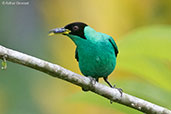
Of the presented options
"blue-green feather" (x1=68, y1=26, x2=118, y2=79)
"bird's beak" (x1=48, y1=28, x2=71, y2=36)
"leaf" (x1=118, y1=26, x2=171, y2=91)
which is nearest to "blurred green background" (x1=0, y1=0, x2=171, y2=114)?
"blue-green feather" (x1=68, y1=26, x2=118, y2=79)

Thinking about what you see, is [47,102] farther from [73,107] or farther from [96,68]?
[96,68]

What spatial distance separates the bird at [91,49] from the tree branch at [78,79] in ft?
1.20

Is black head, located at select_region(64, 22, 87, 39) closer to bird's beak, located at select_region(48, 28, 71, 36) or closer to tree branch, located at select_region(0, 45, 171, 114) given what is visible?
bird's beak, located at select_region(48, 28, 71, 36)

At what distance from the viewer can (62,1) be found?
22.5ft

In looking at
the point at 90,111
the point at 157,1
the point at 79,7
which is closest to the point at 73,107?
the point at 90,111

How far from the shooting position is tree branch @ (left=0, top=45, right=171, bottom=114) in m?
2.76

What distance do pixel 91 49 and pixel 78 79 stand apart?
69 centimetres

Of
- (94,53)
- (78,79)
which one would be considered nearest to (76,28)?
(94,53)

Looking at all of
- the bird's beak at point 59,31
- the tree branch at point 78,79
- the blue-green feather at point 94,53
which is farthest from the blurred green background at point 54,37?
the tree branch at point 78,79

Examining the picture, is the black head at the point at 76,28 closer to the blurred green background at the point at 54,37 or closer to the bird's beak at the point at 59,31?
the bird's beak at the point at 59,31

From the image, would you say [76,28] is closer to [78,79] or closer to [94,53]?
[94,53]

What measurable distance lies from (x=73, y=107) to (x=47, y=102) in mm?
759

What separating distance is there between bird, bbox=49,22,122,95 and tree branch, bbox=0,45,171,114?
1.20ft

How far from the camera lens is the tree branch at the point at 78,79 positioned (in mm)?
2758
